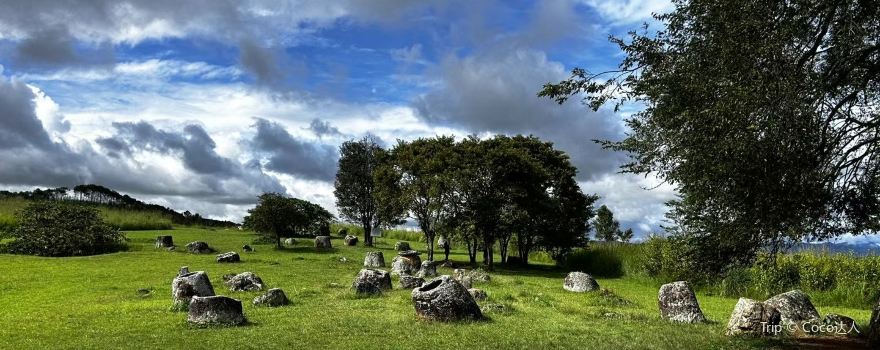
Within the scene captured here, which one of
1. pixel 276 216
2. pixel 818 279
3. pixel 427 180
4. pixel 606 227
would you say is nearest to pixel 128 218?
pixel 276 216

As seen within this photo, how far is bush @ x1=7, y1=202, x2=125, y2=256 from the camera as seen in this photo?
38.6 meters

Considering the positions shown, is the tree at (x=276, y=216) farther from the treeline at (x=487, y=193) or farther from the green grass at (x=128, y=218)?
the green grass at (x=128, y=218)

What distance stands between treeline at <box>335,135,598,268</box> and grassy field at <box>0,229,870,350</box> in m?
10.3

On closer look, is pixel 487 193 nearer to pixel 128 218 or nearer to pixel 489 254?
pixel 489 254

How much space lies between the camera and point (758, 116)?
34.7 ft

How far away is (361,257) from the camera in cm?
4450

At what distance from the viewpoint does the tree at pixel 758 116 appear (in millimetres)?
10672

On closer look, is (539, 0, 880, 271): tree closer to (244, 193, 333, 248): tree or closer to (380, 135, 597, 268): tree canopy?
(380, 135, 597, 268): tree canopy

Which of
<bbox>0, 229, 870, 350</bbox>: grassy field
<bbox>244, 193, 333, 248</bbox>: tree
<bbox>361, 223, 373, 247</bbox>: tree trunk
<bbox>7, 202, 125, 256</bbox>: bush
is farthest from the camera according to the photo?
<bbox>361, 223, 373, 247</bbox>: tree trunk

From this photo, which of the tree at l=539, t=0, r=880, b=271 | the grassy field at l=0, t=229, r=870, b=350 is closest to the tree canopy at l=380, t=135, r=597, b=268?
the grassy field at l=0, t=229, r=870, b=350

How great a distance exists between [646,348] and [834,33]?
7463 mm

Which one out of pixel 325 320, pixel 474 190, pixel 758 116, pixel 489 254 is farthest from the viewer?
pixel 489 254

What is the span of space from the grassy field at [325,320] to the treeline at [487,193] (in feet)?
33.9

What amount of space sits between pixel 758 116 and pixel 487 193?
29.2 metres
